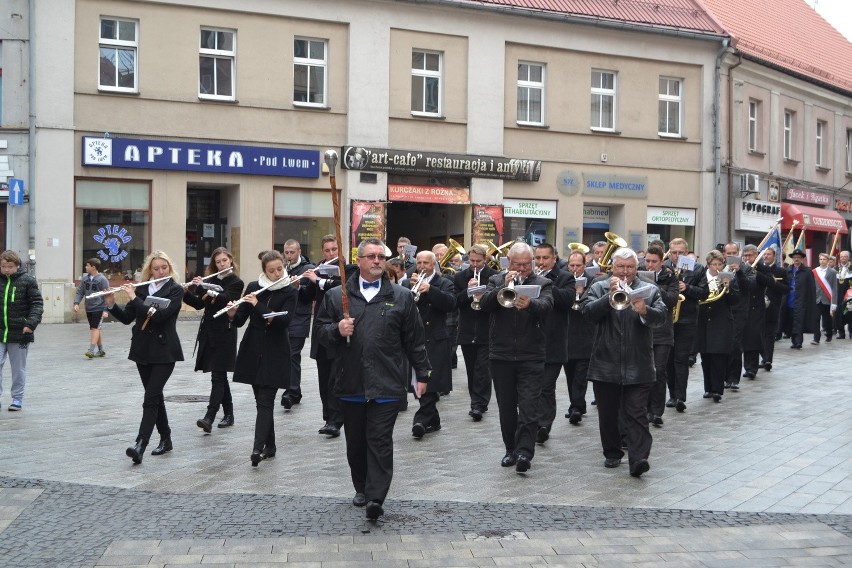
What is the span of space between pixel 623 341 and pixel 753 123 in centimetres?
2676

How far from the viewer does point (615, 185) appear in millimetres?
30516

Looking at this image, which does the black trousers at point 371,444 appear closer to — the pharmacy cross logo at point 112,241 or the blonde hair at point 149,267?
the blonde hair at point 149,267

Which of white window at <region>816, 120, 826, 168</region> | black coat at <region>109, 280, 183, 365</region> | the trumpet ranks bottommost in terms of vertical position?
black coat at <region>109, 280, 183, 365</region>

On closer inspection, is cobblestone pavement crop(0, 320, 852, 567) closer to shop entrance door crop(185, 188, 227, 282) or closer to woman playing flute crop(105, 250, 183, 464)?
woman playing flute crop(105, 250, 183, 464)

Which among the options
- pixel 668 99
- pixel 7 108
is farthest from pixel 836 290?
pixel 7 108

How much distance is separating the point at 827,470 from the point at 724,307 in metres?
4.81

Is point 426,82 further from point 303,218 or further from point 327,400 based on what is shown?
point 327,400

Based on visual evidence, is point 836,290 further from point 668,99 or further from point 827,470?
point 827,470

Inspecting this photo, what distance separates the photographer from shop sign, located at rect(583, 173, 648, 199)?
30.2m

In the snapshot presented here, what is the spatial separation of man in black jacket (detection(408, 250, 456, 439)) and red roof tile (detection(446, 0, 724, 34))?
57.9ft

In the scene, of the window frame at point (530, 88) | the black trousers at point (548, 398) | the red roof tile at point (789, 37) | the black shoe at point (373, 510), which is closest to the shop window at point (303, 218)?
the window frame at point (530, 88)

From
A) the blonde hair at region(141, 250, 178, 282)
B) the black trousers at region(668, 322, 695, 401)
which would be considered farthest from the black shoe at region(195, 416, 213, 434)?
the black trousers at region(668, 322, 695, 401)

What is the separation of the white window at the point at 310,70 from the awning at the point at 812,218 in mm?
15813

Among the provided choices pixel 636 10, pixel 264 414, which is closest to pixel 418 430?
pixel 264 414
